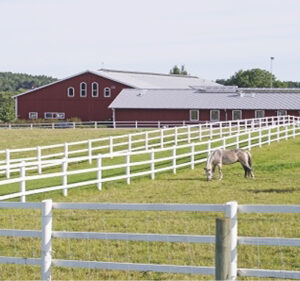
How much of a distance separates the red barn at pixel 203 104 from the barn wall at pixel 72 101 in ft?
9.20

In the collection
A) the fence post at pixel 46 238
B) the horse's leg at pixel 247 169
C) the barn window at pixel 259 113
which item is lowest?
the horse's leg at pixel 247 169

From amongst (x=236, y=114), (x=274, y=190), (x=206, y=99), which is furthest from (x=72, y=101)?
(x=274, y=190)

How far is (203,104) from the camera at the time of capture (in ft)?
240

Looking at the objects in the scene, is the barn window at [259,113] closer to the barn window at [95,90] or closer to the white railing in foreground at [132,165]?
the barn window at [95,90]

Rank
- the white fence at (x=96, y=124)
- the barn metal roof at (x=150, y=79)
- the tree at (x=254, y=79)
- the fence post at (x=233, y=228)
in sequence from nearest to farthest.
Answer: the fence post at (x=233, y=228), the white fence at (x=96, y=124), the barn metal roof at (x=150, y=79), the tree at (x=254, y=79)

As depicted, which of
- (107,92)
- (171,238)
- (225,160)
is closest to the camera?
(171,238)

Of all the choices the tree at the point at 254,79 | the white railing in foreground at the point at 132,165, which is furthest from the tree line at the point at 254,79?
the white railing in foreground at the point at 132,165

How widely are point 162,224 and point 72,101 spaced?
68014 mm

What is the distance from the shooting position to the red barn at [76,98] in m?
80.7

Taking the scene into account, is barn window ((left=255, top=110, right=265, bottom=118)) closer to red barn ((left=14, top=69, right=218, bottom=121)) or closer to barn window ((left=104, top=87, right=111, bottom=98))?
red barn ((left=14, top=69, right=218, bottom=121))

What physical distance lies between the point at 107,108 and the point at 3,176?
51.5 metres

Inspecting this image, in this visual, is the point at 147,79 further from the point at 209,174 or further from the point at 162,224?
the point at 162,224

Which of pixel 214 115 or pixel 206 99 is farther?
pixel 206 99

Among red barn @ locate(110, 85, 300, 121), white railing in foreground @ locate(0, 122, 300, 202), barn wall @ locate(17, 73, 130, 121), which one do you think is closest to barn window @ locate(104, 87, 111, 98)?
barn wall @ locate(17, 73, 130, 121)
